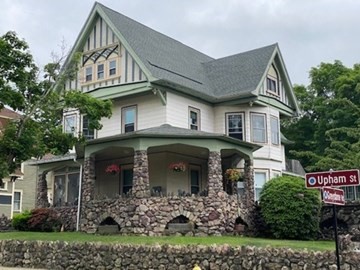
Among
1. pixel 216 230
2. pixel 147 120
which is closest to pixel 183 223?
pixel 216 230

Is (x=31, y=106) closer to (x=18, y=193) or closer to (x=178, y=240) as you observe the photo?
(x=178, y=240)

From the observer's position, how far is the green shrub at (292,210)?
21266 mm

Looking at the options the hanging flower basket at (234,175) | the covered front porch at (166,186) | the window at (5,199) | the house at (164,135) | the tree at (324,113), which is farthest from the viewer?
the window at (5,199)

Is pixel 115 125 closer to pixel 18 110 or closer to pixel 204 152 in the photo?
pixel 204 152

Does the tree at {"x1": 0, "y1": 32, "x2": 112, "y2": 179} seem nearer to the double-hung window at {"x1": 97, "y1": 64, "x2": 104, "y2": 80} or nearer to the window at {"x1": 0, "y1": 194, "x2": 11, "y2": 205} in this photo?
the double-hung window at {"x1": 97, "y1": 64, "x2": 104, "y2": 80}

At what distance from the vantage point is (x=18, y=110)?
18.4 m

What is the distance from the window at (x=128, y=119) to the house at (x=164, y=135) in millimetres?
52

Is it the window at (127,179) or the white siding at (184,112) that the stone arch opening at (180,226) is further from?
the white siding at (184,112)

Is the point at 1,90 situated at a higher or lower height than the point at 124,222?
higher

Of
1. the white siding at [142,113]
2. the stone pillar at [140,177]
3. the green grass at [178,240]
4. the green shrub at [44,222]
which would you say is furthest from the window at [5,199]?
the stone pillar at [140,177]

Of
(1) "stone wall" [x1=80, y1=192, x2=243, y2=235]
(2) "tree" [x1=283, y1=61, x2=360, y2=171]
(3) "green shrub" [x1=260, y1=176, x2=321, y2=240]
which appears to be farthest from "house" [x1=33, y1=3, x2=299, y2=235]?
(2) "tree" [x1=283, y1=61, x2=360, y2=171]

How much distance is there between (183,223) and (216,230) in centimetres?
140

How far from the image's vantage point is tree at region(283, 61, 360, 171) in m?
38.5

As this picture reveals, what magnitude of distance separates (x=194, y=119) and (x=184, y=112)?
38.5 inches
